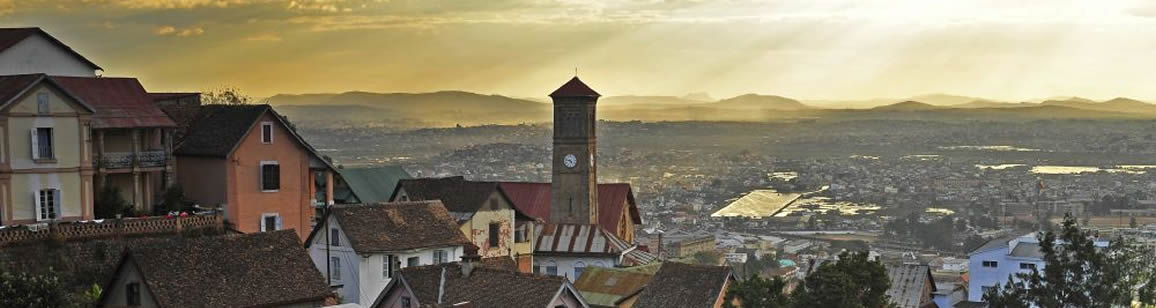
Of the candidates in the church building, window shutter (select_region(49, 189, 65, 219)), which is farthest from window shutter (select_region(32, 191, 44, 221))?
the church building

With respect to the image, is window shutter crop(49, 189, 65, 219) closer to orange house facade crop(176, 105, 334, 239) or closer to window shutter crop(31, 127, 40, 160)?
window shutter crop(31, 127, 40, 160)

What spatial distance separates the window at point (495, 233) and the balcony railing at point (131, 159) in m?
15.6

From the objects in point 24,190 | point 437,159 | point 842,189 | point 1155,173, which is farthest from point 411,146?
point 24,190

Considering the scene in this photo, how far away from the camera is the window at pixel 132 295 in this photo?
3466 cm

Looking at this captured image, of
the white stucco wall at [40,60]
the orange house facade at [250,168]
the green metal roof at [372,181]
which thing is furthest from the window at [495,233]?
the white stucco wall at [40,60]

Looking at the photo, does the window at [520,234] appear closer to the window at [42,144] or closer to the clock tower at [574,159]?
the clock tower at [574,159]

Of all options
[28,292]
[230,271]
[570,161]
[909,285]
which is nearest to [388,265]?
[230,271]

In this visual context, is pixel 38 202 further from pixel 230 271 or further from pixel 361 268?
pixel 361 268

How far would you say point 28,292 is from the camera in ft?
101

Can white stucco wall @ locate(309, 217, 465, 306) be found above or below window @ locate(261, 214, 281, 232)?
below

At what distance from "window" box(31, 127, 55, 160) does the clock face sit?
3338 cm

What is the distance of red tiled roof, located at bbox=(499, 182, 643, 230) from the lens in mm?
72062

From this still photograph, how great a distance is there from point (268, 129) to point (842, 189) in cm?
13452

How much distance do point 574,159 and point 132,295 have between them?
38782 millimetres
